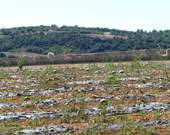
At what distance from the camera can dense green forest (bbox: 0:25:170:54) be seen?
111956 mm

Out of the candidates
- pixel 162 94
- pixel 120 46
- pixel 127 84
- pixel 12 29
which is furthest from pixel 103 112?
pixel 12 29

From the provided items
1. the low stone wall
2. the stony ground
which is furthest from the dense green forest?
the stony ground

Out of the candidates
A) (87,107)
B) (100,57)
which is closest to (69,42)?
(100,57)

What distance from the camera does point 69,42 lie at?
395 feet

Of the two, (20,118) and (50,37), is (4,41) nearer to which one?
(50,37)

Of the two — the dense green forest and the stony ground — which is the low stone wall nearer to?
the stony ground

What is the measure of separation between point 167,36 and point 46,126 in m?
115

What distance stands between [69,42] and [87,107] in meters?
98.1

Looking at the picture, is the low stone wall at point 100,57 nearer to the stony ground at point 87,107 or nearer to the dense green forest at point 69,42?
the stony ground at point 87,107

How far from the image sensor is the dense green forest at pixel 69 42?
111956mm

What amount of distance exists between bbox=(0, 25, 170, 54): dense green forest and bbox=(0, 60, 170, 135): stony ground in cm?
7574

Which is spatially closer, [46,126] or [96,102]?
[46,126]

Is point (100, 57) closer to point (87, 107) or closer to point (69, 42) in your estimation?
point (87, 107)

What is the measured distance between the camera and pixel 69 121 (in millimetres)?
20000
